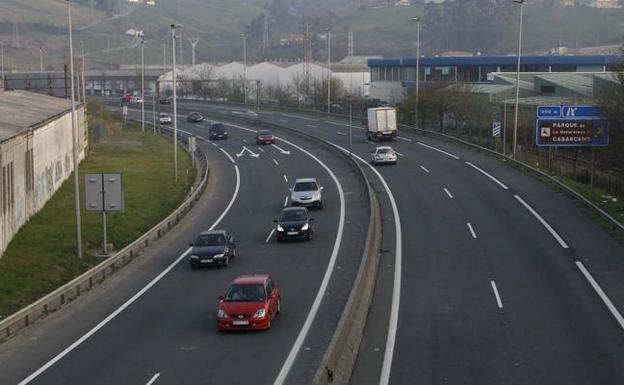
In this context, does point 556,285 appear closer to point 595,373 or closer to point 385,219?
point 595,373

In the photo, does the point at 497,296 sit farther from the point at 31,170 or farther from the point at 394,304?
the point at 31,170

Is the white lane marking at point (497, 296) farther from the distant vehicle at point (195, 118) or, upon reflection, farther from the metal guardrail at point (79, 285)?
the distant vehicle at point (195, 118)

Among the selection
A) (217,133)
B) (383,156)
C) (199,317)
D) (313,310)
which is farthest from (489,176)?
(217,133)

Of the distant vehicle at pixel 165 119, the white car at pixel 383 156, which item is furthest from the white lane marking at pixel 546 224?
the distant vehicle at pixel 165 119

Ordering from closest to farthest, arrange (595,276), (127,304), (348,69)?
(127,304)
(595,276)
(348,69)

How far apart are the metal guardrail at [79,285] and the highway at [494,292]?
9356mm

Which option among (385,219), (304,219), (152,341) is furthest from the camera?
(385,219)

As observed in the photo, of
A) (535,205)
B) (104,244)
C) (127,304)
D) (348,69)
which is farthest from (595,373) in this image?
(348,69)

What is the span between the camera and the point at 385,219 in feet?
139

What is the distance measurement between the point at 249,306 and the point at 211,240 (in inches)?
408

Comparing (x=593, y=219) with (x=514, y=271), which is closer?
(x=514, y=271)

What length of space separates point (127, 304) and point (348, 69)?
423ft

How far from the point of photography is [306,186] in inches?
1863

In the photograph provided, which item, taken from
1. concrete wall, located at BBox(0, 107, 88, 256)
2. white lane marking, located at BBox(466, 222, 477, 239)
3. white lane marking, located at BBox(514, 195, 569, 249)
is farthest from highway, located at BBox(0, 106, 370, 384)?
white lane marking, located at BBox(514, 195, 569, 249)
